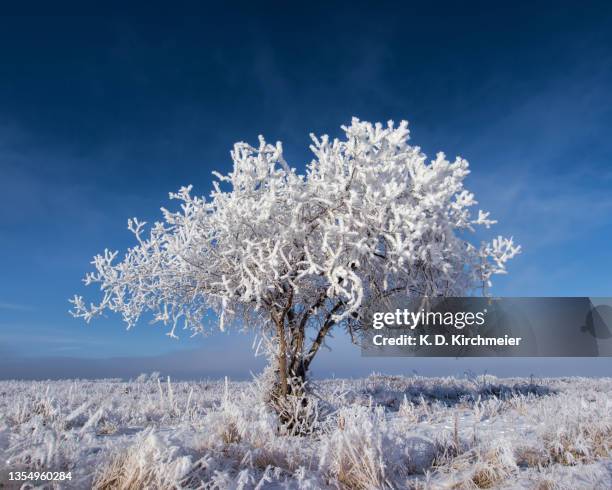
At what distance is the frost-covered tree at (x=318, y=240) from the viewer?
27.9 ft

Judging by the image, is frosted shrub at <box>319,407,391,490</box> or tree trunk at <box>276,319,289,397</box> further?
tree trunk at <box>276,319,289,397</box>

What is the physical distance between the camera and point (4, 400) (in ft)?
49.4

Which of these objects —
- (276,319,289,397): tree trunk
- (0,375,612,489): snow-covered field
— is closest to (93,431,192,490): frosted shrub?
(0,375,612,489): snow-covered field

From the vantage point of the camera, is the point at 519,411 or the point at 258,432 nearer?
the point at 258,432

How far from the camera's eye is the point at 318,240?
30.2 feet

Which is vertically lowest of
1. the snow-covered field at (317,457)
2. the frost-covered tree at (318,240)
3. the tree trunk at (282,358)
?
the snow-covered field at (317,457)

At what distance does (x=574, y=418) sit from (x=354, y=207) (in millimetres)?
4839

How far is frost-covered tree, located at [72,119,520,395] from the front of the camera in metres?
8.50

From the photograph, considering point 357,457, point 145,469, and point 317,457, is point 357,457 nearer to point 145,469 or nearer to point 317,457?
point 317,457

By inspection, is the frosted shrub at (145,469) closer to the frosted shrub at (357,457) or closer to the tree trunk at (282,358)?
the frosted shrub at (357,457)

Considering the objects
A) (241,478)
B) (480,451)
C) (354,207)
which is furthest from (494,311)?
(241,478)

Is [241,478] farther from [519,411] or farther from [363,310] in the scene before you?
[519,411]

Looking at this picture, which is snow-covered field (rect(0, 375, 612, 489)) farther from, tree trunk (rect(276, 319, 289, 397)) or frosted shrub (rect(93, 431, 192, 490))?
tree trunk (rect(276, 319, 289, 397))

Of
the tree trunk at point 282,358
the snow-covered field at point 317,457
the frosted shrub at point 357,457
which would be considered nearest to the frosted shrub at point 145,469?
the snow-covered field at point 317,457
